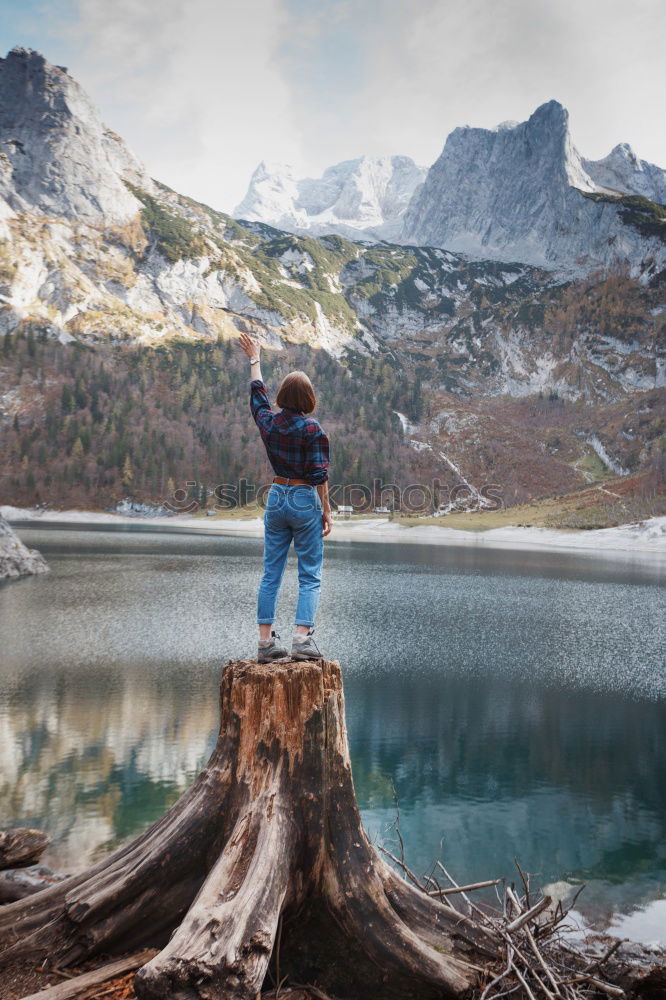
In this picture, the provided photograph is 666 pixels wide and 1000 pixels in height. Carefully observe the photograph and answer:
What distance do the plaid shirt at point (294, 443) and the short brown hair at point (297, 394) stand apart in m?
0.07

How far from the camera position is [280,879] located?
3744 mm

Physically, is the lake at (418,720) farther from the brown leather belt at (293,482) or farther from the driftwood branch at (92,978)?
the brown leather belt at (293,482)

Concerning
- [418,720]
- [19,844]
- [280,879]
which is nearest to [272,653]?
[280,879]

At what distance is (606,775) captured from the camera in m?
12.9

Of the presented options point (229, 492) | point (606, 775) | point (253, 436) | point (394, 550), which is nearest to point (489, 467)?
point (253, 436)

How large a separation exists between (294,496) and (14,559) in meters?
39.3

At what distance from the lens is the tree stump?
150 inches

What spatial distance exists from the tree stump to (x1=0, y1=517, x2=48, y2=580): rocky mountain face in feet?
126

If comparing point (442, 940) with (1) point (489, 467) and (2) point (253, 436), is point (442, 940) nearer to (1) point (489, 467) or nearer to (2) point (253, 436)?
(2) point (253, 436)

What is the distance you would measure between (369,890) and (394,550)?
67.2m

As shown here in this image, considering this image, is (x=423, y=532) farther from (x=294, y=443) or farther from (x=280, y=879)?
(x=280, y=879)

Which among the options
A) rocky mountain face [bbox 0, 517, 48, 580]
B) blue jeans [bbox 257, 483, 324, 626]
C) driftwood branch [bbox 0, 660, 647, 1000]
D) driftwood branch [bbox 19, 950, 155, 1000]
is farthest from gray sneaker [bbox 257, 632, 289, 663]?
rocky mountain face [bbox 0, 517, 48, 580]

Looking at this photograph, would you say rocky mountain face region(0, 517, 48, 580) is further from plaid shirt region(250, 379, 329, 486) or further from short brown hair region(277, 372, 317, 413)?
short brown hair region(277, 372, 317, 413)

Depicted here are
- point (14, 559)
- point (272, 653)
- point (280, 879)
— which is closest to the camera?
point (280, 879)
